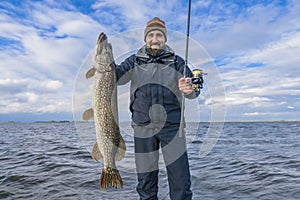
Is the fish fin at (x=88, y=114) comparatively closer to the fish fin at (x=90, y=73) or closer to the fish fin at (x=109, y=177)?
the fish fin at (x=90, y=73)

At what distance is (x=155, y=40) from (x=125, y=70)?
744 millimetres

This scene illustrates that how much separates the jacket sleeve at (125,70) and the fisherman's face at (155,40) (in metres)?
0.39

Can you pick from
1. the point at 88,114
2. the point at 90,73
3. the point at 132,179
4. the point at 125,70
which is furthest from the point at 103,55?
the point at 132,179

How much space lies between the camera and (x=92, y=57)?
4750mm

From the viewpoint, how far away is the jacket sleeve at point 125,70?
5.09 m

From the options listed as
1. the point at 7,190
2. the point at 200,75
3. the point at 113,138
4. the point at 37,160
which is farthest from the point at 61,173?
the point at 200,75

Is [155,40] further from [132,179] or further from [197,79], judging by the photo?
[132,179]

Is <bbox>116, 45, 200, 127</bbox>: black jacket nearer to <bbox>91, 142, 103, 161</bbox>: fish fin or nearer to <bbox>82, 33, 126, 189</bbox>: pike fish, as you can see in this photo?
<bbox>82, 33, 126, 189</bbox>: pike fish

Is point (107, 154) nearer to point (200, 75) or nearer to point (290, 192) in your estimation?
point (200, 75)

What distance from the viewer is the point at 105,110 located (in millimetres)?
4785

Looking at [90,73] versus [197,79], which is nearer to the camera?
[90,73]

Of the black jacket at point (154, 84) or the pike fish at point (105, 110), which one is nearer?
the pike fish at point (105, 110)

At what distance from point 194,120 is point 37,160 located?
11.0m

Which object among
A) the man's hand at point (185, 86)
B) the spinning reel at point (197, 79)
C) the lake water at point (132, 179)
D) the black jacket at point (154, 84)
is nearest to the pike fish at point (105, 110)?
the black jacket at point (154, 84)
